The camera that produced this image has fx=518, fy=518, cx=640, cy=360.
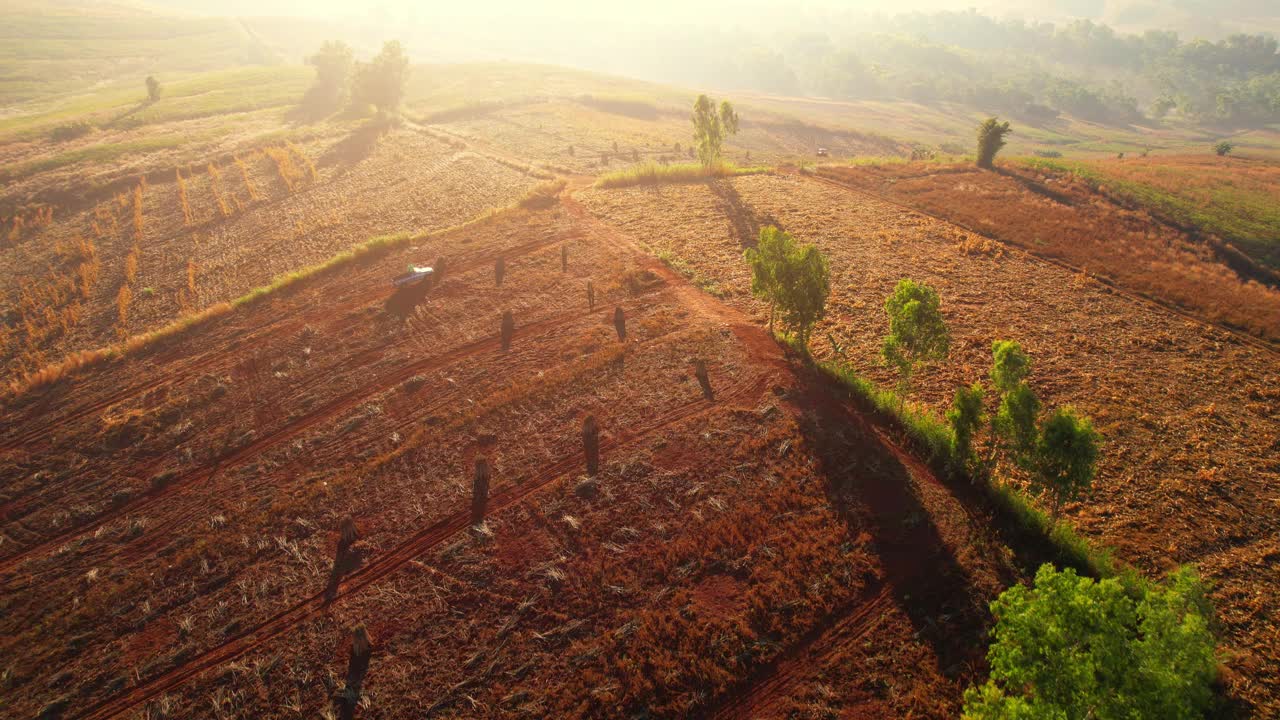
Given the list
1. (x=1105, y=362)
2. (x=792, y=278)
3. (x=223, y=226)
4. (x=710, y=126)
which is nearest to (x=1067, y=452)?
(x=792, y=278)

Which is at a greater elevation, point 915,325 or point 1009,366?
point 1009,366

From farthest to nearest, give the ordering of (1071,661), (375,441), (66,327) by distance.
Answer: (66,327), (375,441), (1071,661)

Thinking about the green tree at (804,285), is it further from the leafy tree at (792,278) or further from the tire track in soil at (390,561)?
the tire track in soil at (390,561)

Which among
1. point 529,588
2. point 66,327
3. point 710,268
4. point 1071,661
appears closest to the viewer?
point 1071,661

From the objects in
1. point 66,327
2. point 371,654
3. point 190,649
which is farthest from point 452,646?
point 66,327

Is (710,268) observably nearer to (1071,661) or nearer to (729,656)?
(729,656)

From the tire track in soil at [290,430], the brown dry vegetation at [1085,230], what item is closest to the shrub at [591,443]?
the tire track in soil at [290,430]

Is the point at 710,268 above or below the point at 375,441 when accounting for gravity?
above

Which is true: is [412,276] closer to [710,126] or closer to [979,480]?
[979,480]
